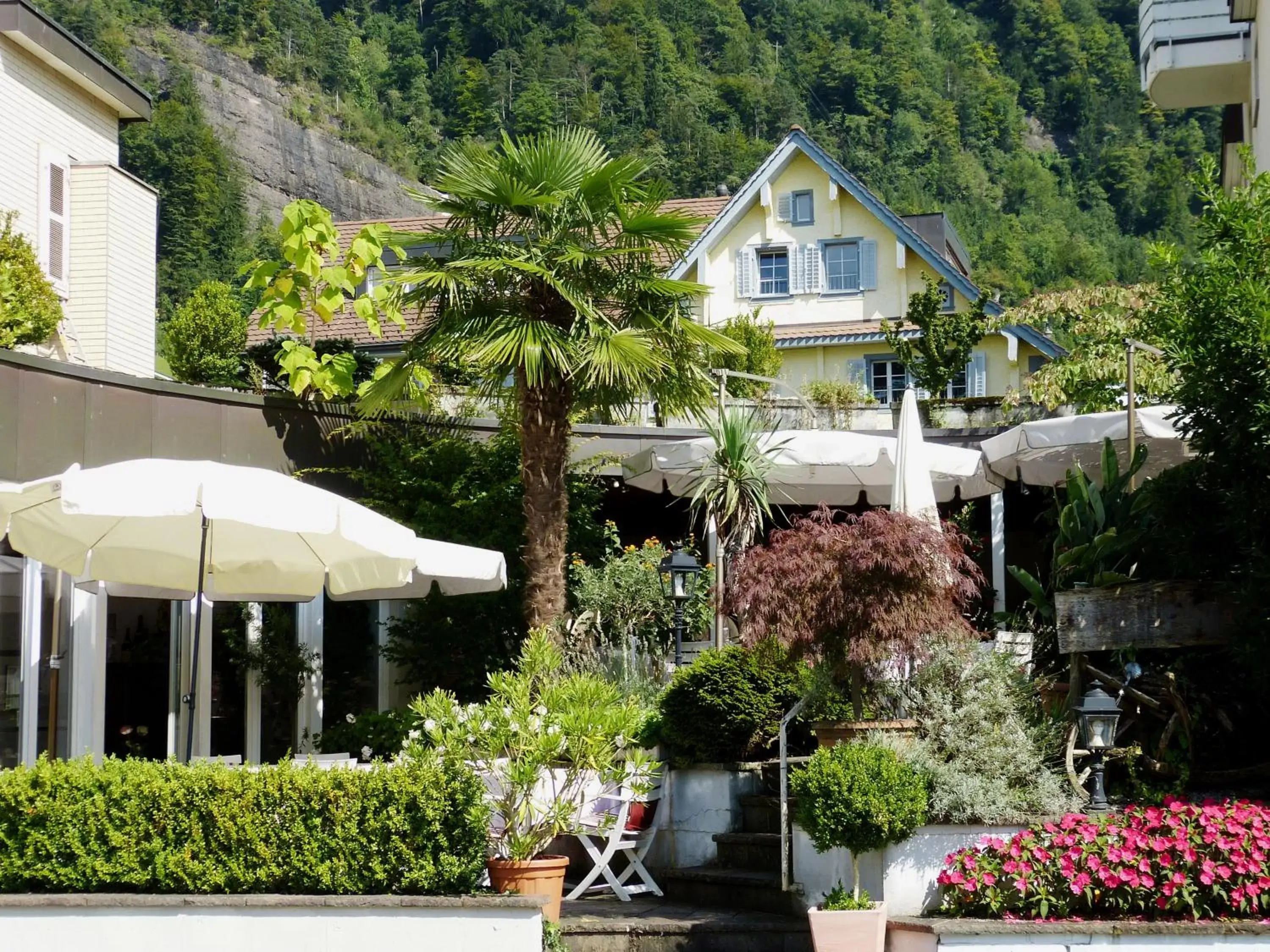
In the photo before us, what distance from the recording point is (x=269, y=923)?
787 cm

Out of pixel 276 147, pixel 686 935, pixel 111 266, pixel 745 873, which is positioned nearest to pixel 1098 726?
pixel 686 935

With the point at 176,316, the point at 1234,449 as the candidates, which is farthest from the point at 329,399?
the point at 176,316

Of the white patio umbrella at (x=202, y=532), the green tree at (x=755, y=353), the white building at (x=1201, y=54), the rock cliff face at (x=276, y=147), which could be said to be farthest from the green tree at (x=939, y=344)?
the rock cliff face at (x=276, y=147)

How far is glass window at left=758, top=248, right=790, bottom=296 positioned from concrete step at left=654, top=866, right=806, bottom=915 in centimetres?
2653

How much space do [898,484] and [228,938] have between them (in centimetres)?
635

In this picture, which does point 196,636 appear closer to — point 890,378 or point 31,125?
point 31,125

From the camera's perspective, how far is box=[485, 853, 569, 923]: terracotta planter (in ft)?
28.3

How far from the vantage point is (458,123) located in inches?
3659

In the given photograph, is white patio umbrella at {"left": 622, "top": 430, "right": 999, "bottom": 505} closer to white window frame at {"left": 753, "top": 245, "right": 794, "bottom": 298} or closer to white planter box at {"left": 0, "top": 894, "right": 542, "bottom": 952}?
white planter box at {"left": 0, "top": 894, "right": 542, "bottom": 952}

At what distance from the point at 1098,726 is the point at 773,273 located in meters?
28.7

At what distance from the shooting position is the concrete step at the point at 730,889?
32.4ft

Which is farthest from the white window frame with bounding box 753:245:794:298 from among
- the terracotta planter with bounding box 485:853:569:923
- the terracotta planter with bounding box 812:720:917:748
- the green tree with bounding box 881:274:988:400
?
the terracotta planter with bounding box 485:853:569:923

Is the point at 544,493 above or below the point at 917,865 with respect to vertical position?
above

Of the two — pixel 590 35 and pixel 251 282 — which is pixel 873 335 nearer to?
pixel 251 282
